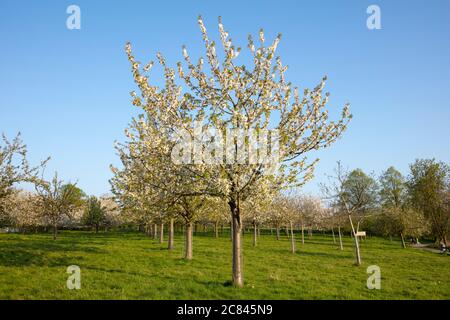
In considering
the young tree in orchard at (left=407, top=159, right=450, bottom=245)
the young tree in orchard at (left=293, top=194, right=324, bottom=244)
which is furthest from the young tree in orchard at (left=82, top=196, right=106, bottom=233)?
the young tree in orchard at (left=407, top=159, right=450, bottom=245)

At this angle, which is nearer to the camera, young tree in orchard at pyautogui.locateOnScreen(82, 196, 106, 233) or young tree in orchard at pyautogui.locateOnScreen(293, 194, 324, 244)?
young tree in orchard at pyautogui.locateOnScreen(293, 194, 324, 244)

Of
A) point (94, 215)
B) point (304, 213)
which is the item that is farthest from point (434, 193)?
Answer: point (94, 215)

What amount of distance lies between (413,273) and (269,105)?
1786 cm

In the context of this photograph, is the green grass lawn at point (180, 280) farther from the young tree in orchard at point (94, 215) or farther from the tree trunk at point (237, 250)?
the young tree in orchard at point (94, 215)

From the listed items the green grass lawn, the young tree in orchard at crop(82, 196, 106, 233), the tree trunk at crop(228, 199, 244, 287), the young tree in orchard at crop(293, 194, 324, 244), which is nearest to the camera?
the green grass lawn

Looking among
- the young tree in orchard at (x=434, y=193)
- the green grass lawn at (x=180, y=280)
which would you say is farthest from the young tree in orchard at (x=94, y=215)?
the young tree in orchard at (x=434, y=193)

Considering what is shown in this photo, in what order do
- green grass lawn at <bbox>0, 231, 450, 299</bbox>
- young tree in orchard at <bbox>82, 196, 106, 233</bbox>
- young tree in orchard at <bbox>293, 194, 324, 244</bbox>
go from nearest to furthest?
green grass lawn at <bbox>0, 231, 450, 299</bbox>
young tree in orchard at <bbox>293, 194, 324, 244</bbox>
young tree in orchard at <bbox>82, 196, 106, 233</bbox>

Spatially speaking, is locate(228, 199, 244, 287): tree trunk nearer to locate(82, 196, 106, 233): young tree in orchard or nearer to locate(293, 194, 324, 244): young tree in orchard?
locate(293, 194, 324, 244): young tree in orchard

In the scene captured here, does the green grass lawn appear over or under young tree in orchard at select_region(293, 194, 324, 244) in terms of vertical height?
under

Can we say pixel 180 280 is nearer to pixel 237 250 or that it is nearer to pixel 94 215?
pixel 237 250

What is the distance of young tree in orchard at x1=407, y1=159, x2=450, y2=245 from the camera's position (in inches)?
1789

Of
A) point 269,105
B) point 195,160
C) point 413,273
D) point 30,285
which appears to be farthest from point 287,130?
point 413,273
